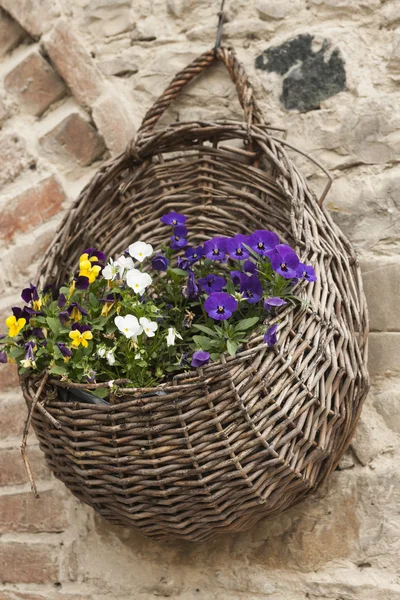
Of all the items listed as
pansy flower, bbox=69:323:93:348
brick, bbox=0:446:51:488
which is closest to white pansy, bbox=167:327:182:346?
pansy flower, bbox=69:323:93:348

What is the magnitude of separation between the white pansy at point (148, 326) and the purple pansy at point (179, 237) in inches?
8.0

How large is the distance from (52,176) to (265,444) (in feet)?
2.77

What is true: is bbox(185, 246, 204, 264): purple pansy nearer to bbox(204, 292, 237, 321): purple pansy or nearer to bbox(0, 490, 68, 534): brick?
bbox(204, 292, 237, 321): purple pansy

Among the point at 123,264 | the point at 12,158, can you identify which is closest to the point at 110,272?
the point at 123,264

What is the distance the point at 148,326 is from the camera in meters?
1.15

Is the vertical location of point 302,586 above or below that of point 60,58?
below

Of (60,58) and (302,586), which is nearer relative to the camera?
(302,586)

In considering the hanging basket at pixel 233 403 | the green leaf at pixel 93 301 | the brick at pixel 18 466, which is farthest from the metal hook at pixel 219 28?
the brick at pixel 18 466

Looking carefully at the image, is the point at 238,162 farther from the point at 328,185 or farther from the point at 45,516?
the point at 45,516

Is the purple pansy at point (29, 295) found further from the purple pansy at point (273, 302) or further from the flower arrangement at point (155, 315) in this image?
the purple pansy at point (273, 302)

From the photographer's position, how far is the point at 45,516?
151 centimetres

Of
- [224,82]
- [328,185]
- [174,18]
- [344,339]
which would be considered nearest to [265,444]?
[344,339]

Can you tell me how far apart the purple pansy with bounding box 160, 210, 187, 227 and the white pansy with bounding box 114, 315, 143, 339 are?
0.25 meters

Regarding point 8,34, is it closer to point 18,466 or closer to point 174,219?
point 174,219
